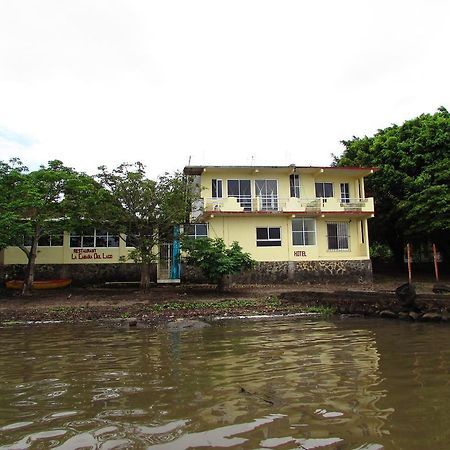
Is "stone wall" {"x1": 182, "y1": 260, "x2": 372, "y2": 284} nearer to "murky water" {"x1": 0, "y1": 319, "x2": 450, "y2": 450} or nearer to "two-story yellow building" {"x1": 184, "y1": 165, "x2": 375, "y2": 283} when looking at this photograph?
"two-story yellow building" {"x1": 184, "y1": 165, "x2": 375, "y2": 283}

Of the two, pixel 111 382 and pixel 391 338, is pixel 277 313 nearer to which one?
pixel 391 338

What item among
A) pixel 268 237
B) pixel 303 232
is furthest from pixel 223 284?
pixel 303 232

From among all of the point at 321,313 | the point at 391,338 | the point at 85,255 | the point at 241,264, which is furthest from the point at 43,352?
the point at 85,255

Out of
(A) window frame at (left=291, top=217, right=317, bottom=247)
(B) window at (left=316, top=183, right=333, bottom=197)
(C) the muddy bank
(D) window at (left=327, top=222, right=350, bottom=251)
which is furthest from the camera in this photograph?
(B) window at (left=316, top=183, right=333, bottom=197)

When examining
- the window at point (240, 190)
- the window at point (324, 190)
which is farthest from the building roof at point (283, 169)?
the window at point (324, 190)

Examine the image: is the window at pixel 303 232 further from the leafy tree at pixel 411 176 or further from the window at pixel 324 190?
the leafy tree at pixel 411 176

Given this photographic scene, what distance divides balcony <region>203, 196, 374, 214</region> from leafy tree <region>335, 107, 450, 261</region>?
2.65 meters

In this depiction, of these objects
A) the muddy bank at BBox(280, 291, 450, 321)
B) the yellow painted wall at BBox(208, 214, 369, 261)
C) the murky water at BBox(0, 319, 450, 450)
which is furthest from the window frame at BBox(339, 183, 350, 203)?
the murky water at BBox(0, 319, 450, 450)

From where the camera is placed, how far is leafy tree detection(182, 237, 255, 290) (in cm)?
2022

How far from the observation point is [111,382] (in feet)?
22.0

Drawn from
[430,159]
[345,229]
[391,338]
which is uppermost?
[430,159]

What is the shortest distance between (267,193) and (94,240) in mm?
11128

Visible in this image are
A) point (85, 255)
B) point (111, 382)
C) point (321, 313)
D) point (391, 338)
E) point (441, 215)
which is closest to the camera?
point (111, 382)

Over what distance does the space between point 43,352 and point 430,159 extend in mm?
24856
